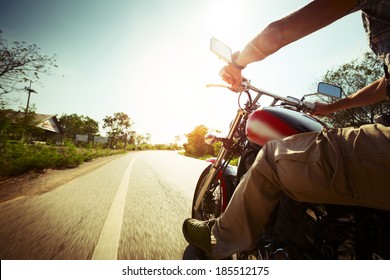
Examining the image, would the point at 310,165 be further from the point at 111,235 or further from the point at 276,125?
the point at 111,235

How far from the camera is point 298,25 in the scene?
1050mm

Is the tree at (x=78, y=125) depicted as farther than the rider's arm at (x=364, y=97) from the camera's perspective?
Yes

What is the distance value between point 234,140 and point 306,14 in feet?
4.14

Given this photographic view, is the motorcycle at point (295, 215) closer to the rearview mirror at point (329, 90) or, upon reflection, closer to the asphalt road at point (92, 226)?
the rearview mirror at point (329, 90)

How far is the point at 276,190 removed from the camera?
104 cm

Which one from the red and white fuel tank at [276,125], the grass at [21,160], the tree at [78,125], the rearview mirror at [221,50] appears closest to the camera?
the red and white fuel tank at [276,125]

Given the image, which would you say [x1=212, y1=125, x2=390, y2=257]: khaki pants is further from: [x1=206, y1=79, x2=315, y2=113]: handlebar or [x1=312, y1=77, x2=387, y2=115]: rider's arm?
[x1=312, y1=77, x2=387, y2=115]: rider's arm

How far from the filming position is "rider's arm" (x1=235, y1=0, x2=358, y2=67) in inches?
37.9

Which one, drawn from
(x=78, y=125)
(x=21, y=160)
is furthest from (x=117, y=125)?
(x=21, y=160)

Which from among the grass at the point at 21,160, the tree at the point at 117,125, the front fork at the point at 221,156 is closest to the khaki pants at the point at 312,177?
the front fork at the point at 221,156

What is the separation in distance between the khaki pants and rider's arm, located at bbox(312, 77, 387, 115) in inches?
44.1

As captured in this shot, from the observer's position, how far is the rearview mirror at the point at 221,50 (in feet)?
4.61

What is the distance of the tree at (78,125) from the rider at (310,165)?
258ft
